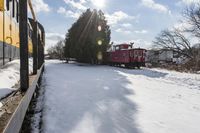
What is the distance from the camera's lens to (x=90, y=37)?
30719 mm

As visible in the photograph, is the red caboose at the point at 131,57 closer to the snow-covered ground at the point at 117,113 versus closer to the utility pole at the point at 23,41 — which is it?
the snow-covered ground at the point at 117,113

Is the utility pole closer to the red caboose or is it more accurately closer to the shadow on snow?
the shadow on snow

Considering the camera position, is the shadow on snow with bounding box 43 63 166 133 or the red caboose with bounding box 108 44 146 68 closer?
the shadow on snow with bounding box 43 63 166 133

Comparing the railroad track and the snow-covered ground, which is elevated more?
the railroad track

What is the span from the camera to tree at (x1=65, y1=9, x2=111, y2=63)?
30.8 meters

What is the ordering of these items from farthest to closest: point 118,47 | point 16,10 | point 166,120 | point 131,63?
point 118,47 → point 131,63 → point 16,10 → point 166,120

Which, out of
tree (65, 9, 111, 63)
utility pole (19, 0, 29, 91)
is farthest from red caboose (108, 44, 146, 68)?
utility pole (19, 0, 29, 91)

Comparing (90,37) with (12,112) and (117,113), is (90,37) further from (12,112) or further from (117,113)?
(12,112)

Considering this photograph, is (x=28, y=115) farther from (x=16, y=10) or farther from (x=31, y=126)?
(x=16, y=10)

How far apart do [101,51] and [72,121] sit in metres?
26.0

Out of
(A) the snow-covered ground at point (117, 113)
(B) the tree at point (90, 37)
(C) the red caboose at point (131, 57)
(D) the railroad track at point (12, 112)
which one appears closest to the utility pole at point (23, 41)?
(D) the railroad track at point (12, 112)

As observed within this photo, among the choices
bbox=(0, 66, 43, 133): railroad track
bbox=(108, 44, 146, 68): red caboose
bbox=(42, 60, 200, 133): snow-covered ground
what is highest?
bbox=(108, 44, 146, 68): red caboose

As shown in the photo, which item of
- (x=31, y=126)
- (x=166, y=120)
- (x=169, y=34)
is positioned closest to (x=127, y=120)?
(x=166, y=120)

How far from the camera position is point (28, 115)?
559 cm
